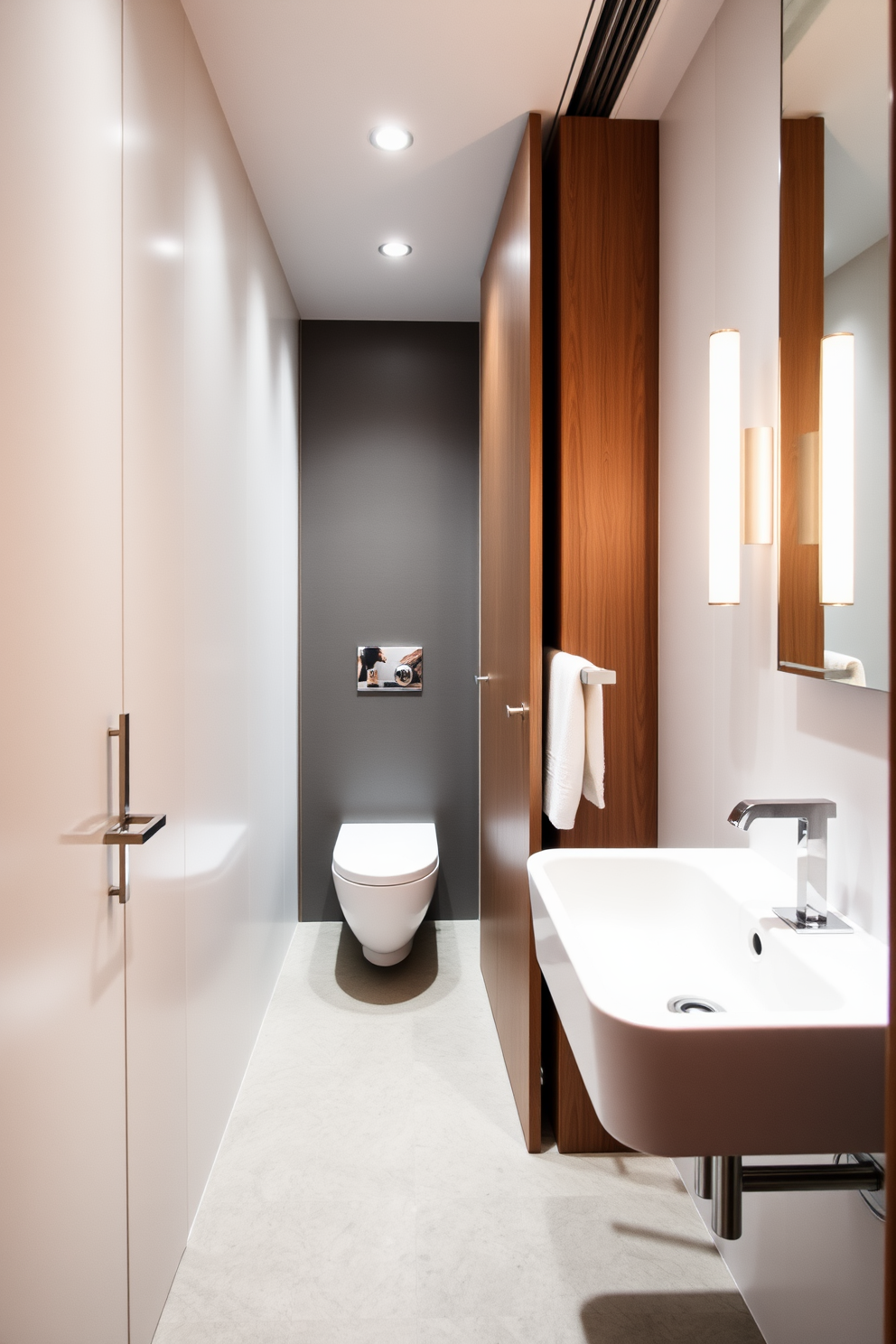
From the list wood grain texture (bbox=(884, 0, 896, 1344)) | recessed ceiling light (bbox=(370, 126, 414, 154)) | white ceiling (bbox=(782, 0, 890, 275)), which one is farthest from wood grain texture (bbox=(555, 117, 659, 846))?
wood grain texture (bbox=(884, 0, 896, 1344))

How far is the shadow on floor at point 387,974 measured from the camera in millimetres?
2768

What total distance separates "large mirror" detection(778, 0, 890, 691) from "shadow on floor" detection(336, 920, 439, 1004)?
1923 mm

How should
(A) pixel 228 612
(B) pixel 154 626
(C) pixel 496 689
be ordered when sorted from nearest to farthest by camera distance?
1. (B) pixel 154 626
2. (A) pixel 228 612
3. (C) pixel 496 689

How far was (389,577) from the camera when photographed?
3344 millimetres

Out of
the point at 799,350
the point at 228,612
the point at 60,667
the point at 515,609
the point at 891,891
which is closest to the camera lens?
the point at 891,891

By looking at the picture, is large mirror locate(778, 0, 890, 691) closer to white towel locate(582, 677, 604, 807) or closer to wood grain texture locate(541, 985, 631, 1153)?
white towel locate(582, 677, 604, 807)

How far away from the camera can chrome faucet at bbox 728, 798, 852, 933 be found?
1.21m

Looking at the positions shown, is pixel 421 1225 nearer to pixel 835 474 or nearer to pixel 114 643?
pixel 114 643

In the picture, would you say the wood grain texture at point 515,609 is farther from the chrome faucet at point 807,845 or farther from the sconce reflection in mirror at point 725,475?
the chrome faucet at point 807,845

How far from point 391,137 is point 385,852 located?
6.93 ft

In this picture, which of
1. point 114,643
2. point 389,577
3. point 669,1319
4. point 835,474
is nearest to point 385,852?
point 389,577

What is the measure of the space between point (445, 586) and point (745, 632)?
1.89m

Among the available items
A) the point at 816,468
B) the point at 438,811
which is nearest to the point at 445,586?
the point at 438,811

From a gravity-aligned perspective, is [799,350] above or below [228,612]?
above
